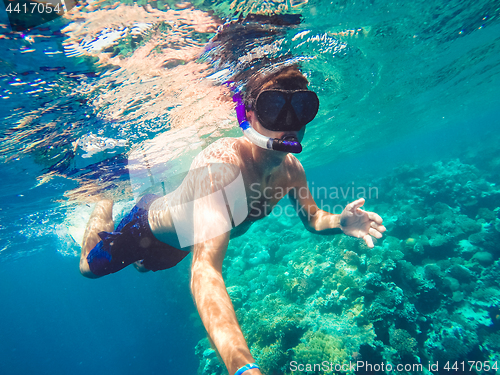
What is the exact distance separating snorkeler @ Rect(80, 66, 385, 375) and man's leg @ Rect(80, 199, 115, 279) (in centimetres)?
17

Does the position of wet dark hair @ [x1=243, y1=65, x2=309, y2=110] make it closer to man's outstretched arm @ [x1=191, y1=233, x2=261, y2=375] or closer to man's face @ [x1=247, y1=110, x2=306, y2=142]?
man's face @ [x1=247, y1=110, x2=306, y2=142]

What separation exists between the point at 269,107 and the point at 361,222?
205 cm

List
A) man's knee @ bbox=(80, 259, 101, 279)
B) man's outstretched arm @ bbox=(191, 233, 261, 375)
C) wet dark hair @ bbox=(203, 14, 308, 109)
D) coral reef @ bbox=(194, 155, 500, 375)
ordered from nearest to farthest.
Answer: 1. man's outstretched arm @ bbox=(191, 233, 261, 375)
2. wet dark hair @ bbox=(203, 14, 308, 109)
3. man's knee @ bbox=(80, 259, 101, 279)
4. coral reef @ bbox=(194, 155, 500, 375)

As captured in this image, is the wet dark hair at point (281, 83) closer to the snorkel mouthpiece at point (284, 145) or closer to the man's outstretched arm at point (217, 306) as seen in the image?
the snorkel mouthpiece at point (284, 145)

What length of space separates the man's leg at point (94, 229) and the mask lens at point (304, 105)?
480 cm

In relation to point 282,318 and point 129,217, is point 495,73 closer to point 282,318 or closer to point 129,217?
point 282,318

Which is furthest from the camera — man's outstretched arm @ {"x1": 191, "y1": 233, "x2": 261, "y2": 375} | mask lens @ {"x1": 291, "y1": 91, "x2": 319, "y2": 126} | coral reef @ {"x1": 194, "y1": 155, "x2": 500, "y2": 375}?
coral reef @ {"x1": 194, "y1": 155, "x2": 500, "y2": 375}

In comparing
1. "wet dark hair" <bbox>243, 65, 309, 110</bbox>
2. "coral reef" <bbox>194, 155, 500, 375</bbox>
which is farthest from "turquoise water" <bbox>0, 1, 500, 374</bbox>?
"wet dark hair" <bbox>243, 65, 309, 110</bbox>

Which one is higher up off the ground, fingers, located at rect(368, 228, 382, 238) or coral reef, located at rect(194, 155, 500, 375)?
fingers, located at rect(368, 228, 382, 238)

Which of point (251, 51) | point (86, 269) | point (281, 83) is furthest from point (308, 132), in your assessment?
point (86, 269)

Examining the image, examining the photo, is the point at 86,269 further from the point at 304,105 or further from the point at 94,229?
the point at 304,105

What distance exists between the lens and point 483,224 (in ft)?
40.5

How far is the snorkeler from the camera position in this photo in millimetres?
1905

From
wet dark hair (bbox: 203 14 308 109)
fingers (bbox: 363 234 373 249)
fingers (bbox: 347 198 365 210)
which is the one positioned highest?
wet dark hair (bbox: 203 14 308 109)
